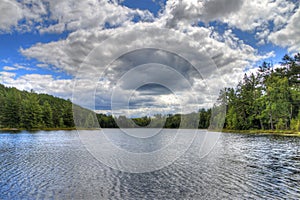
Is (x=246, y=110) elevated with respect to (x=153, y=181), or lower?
elevated

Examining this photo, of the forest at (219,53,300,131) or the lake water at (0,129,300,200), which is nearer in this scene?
the lake water at (0,129,300,200)

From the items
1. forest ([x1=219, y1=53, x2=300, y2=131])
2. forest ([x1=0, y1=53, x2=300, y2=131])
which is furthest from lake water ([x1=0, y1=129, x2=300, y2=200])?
forest ([x1=219, y1=53, x2=300, y2=131])

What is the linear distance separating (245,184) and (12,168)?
2177 centimetres

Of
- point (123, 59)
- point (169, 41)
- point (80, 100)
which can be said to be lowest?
point (80, 100)

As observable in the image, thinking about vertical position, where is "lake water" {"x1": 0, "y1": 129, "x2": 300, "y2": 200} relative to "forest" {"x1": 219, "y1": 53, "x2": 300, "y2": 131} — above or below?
below

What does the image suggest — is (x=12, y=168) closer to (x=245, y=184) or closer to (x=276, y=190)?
(x=245, y=184)

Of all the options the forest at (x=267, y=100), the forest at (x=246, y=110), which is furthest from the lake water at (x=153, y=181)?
the forest at (x=267, y=100)

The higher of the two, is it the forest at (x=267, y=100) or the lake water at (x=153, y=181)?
the forest at (x=267, y=100)

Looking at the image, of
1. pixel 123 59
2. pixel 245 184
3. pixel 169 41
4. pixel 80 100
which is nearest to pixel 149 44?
pixel 169 41

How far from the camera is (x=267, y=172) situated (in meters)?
22.3

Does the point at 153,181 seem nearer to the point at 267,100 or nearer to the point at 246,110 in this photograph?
the point at 267,100

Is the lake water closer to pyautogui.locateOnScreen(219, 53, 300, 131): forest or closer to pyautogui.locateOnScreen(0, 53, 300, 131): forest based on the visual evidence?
pyautogui.locateOnScreen(0, 53, 300, 131): forest

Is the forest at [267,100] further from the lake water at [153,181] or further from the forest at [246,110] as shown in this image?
the lake water at [153,181]

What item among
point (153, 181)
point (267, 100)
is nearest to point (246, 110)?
point (267, 100)
